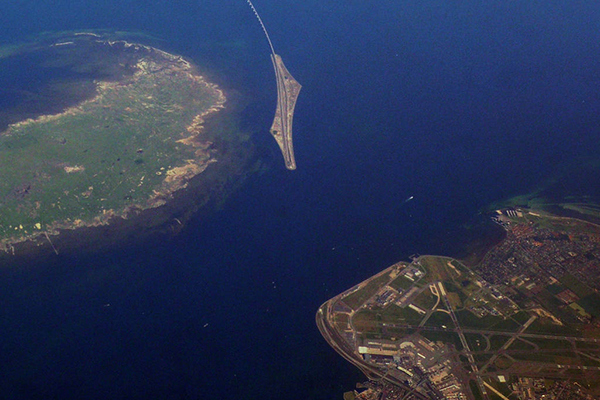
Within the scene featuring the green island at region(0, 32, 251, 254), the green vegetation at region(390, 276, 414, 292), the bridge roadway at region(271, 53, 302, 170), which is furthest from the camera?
the bridge roadway at region(271, 53, 302, 170)

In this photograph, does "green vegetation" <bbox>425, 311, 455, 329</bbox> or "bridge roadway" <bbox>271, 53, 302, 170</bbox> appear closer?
"green vegetation" <bbox>425, 311, 455, 329</bbox>

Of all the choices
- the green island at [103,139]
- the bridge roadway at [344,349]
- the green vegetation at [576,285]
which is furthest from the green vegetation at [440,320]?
the green island at [103,139]

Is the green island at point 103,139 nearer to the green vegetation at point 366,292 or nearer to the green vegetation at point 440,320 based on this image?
the green vegetation at point 366,292

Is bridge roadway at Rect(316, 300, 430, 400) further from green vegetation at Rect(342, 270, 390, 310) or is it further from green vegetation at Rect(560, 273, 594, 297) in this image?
green vegetation at Rect(560, 273, 594, 297)

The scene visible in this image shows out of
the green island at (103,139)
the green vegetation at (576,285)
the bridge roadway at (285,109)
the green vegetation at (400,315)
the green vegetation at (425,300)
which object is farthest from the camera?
Result: the bridge roadway at (285,109)

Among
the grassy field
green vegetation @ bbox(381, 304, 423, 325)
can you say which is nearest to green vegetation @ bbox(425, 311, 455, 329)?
green vegetation @ bbox(381, 304, 423, 325)

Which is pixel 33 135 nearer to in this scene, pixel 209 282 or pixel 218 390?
pixel 209 282

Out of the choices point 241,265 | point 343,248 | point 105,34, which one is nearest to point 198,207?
point 241,265
